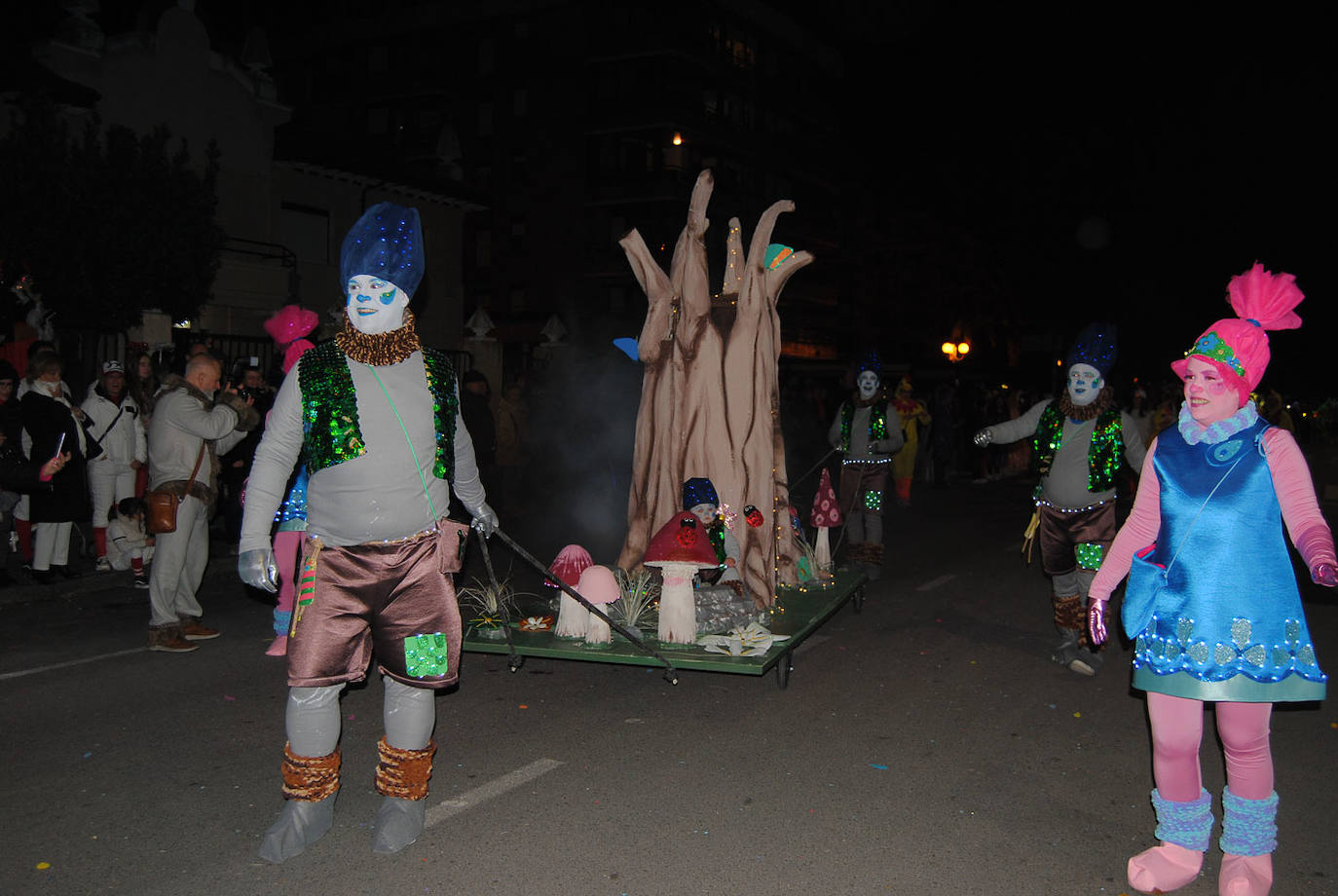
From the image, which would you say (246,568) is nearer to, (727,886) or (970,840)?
(727,886)

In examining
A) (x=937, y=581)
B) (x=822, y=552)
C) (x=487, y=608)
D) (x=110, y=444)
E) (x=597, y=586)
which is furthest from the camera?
A: (x=937, y=581)

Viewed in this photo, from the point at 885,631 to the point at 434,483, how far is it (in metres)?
4.77

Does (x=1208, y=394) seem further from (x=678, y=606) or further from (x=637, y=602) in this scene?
(x=637, y=602)

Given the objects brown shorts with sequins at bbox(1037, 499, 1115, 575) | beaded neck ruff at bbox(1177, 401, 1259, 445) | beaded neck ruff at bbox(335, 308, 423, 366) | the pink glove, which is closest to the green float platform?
brown shorts with sequins at bbox(1037, 499, 1115, 575)

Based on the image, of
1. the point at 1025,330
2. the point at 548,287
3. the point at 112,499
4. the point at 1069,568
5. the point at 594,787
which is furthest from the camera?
the point at 1025,330

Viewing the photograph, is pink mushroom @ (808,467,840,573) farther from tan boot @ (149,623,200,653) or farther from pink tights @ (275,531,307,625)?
tan boot @ (149,623,200,653)

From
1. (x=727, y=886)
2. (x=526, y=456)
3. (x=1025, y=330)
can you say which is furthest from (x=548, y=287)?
(x=727, y=886)

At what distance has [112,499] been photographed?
32.3ft

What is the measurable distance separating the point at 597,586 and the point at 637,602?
65 centimetres

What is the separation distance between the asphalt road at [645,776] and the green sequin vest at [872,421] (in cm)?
256

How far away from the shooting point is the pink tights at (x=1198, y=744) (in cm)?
365

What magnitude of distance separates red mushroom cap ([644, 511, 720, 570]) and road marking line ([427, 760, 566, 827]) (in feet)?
5.05

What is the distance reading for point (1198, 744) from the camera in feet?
12.1

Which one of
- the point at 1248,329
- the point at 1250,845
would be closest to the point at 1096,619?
the point at 1250,845
